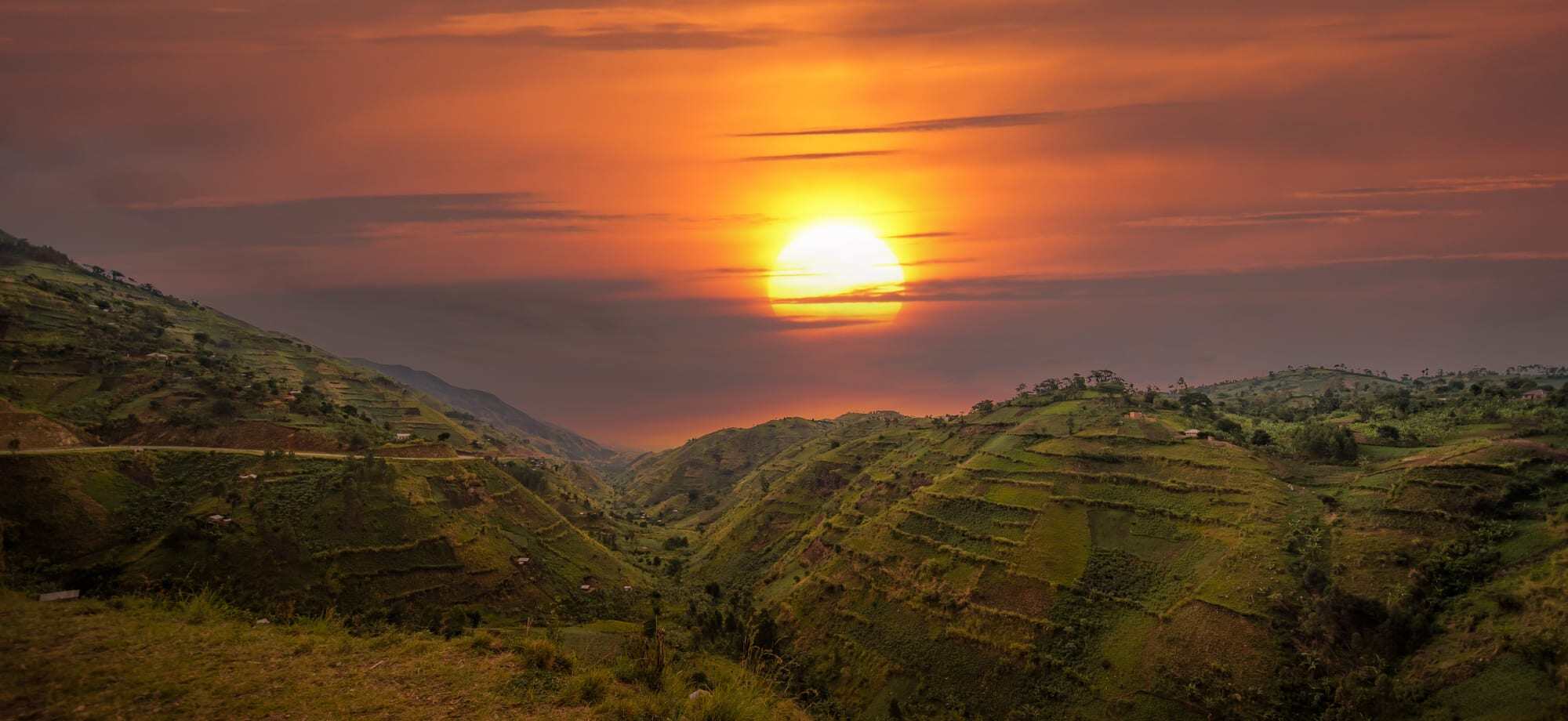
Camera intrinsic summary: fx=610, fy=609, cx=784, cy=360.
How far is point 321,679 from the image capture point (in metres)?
14.6

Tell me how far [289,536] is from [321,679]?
148ft

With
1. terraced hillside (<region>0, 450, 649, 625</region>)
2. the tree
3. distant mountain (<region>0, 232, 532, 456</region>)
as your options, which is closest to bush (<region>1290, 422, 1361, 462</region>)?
the tree

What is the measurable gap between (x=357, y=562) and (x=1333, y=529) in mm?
78226

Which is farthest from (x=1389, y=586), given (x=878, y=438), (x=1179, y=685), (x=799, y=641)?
(x=878, y=438)

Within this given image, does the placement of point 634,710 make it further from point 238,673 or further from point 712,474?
point 712,474

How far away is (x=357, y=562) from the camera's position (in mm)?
50188

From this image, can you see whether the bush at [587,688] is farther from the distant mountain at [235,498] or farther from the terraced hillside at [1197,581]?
the terraced hillside at [1197,581]

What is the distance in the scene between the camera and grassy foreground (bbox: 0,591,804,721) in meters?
12.8

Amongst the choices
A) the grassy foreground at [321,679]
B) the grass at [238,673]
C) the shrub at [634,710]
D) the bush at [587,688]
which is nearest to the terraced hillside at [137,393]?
the grass at [238,673]

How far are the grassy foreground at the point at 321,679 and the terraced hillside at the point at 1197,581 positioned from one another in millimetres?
38173

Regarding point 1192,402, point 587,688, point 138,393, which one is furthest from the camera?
point 1192,402

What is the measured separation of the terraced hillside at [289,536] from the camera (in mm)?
42156

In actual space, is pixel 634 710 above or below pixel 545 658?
below

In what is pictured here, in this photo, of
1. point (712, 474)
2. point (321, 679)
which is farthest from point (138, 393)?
point (712, 474)
